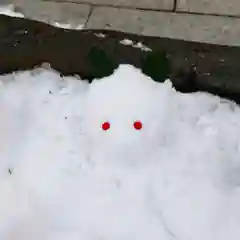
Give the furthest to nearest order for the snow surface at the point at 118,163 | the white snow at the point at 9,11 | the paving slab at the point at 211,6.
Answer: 1. the white snow at the point at 9,11
2. the paving slab at the point at 211,6
3. the snow surface at the point at 118,163

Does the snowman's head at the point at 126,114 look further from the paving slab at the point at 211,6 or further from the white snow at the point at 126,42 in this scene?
the paving slab at the point at 211,6

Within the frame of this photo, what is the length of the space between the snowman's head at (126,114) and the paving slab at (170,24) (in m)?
0.15

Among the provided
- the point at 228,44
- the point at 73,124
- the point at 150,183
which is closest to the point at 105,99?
the point at 73,124

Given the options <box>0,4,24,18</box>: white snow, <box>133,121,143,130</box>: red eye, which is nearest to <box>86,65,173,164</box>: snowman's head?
<box>133,121,143,130</box>: red eye

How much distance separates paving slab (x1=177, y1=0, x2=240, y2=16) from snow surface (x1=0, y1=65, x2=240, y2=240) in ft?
0.70

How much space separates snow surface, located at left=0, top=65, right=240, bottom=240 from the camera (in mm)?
1203

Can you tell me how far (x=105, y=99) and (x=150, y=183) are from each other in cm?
22

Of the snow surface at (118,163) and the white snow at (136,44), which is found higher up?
the white snow at (136,44)

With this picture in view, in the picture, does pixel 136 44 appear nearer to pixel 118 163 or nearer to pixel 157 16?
pixel 157 16

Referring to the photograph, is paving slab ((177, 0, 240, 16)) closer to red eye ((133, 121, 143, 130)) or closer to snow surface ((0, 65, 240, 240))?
snow surface ((0, 65, 240, 240))

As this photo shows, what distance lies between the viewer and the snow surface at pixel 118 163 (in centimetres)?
120

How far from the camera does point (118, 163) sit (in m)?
1.29

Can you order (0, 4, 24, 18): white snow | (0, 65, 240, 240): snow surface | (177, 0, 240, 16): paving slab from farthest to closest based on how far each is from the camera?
(0, 4, 24, 18): white snow
(177, 0, 240, 16): paving slab
(0, 65, 240, 240): snow surface

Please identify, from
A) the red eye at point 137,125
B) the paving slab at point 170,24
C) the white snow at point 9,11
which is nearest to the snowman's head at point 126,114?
the red eye at point 137,125
